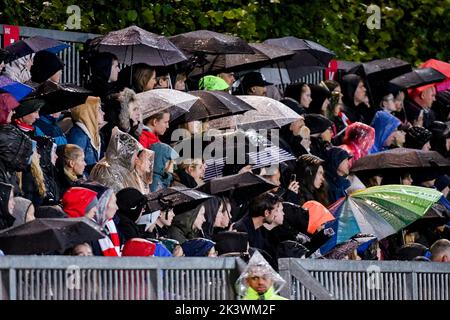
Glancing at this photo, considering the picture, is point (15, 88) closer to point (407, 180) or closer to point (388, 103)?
point (407, 180)

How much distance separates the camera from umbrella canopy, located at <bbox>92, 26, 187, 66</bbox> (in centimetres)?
1850

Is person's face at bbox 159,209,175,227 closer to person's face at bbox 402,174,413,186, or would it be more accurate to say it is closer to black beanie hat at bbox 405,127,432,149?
person's face at bbox 402,174,413,186

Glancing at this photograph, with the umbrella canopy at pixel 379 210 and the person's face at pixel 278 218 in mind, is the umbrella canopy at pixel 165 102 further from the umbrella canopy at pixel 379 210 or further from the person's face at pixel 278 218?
the umbrella canopy at pixel 379 210

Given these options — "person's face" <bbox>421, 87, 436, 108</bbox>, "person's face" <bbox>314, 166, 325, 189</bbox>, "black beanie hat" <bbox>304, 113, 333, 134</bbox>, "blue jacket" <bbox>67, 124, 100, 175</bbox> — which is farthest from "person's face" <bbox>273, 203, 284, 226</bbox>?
"person's face" <bbox>421, 87, 436, 108</bbox>

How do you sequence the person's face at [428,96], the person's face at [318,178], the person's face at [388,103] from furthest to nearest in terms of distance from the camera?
the person's face at [428,96] < the person's face at [388,103] < the person's face at [318,178]

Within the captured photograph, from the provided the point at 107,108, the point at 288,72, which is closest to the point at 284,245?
the point at 107,108

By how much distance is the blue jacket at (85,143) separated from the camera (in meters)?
17.1

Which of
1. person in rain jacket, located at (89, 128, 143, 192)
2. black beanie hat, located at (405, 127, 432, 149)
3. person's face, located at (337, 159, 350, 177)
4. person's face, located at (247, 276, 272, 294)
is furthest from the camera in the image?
black beanie hat, located at (405, 127, 432, 149)

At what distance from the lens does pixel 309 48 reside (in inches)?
864

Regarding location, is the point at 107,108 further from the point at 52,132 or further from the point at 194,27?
the point at 194,27

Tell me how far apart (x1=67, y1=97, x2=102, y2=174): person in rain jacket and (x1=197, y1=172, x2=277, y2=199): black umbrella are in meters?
1.14

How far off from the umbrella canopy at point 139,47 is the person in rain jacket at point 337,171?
247 centimetres

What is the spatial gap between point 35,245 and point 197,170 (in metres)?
4.49

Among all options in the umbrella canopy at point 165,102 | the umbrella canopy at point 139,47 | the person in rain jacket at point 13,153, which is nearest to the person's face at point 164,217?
the person in rain jacket at point 13,153
